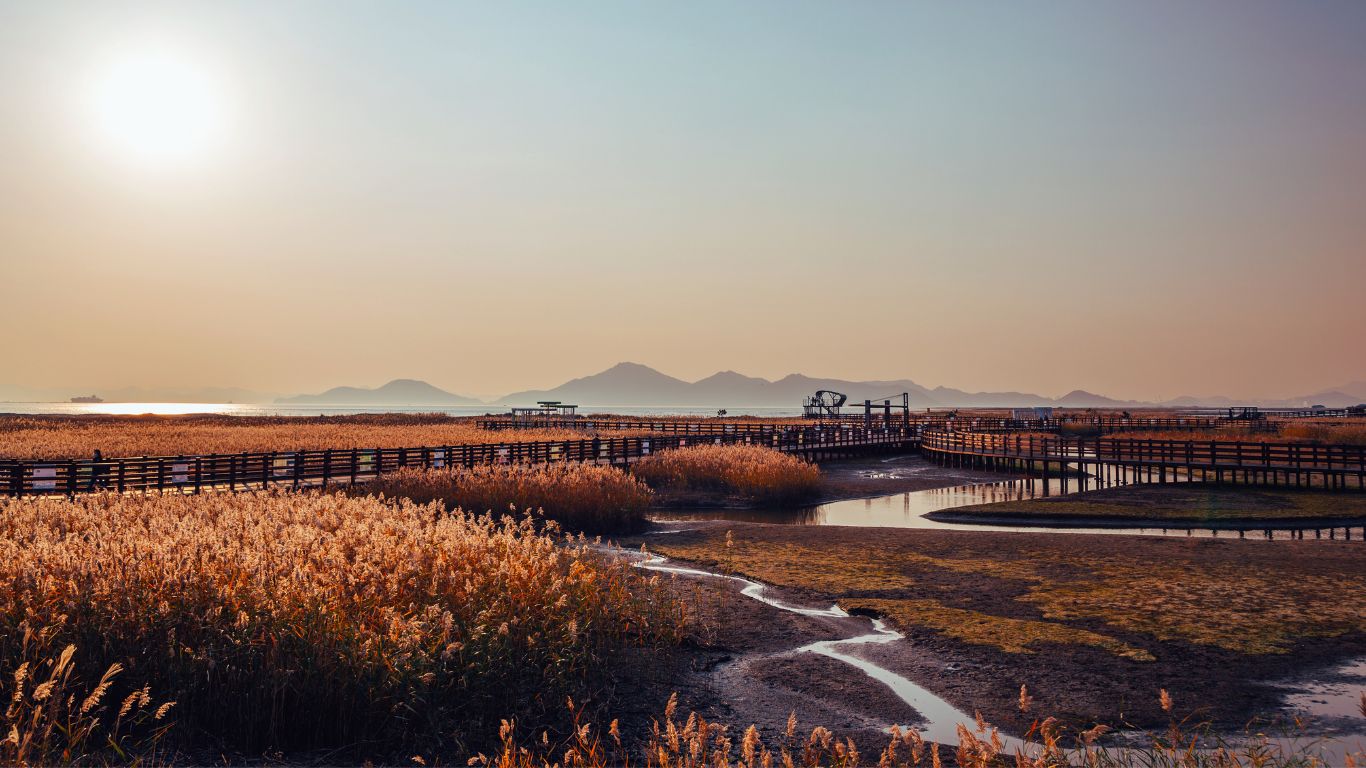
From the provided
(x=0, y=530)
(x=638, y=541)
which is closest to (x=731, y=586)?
(x=638, y=541)

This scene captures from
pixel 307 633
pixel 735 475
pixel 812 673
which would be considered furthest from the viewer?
pixel 735 475

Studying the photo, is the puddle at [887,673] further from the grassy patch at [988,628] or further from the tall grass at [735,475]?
the tall grass at [735,475]

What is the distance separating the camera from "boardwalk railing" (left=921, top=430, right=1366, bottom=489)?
3875 cm

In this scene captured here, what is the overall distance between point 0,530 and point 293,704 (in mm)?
8847

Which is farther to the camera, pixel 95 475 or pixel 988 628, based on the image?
pixel 95 475

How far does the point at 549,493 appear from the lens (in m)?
27.2

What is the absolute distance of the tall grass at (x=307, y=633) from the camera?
26.3 ft

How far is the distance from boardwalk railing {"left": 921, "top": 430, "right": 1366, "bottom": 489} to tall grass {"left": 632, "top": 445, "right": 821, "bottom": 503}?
13.7 meters

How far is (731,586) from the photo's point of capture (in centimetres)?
1745

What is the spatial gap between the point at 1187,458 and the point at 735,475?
2153 cm

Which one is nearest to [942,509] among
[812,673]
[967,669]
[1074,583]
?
[1074,583]

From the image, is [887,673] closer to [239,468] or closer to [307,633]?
[307,633]

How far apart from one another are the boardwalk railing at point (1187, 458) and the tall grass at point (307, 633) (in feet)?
125

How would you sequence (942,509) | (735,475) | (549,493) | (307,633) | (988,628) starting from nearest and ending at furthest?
(307,633) < (988,628) < (549,493) < (942,509) < (735,475)
